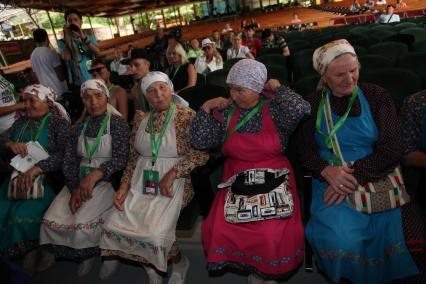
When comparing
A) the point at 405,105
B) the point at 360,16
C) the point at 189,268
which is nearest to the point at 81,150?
the point at 189,268

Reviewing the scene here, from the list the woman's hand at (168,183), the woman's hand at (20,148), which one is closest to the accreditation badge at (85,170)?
the woman's hand at (20,148)

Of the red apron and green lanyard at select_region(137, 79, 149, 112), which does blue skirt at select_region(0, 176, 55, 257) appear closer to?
green lanyard at select_region(137, 79, 149, 112)

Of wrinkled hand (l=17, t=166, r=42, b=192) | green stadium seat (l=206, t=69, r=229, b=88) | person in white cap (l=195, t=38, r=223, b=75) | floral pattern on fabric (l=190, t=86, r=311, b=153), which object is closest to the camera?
floral pattern on fabric (l=190, t=86, r=311, b=153)

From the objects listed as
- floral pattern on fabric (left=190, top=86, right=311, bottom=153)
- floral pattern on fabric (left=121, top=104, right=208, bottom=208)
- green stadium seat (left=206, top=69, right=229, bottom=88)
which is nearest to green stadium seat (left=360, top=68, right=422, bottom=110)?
floral pattern on fabric (left=190, top=86, right=311, bottom=153)

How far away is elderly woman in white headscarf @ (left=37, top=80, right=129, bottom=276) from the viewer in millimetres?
2098

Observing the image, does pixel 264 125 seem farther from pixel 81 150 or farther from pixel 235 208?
pixel 81 150

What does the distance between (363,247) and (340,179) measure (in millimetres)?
341

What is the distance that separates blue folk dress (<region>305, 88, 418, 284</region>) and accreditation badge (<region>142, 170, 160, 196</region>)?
1015 mm

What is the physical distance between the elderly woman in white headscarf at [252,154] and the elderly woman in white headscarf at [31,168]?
51.8 inches

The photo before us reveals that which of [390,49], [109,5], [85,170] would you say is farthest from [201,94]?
[109,5]

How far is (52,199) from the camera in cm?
244

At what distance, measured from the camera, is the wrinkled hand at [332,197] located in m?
1.55

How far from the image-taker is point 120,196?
2.05m

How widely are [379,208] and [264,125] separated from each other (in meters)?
0.78
